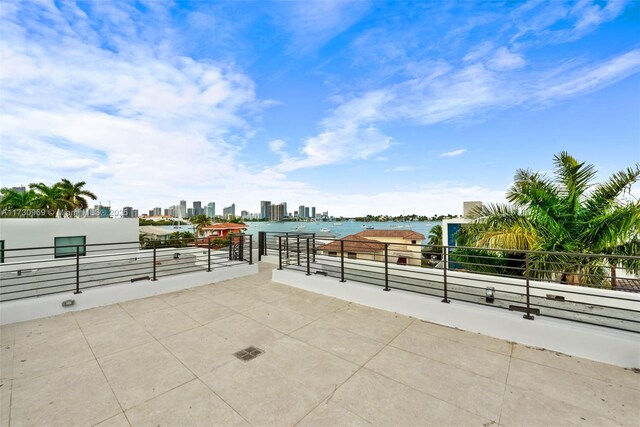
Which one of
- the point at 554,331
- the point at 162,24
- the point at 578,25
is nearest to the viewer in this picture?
the point at 554,331

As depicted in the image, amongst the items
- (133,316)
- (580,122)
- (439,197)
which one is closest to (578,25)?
(580,122)

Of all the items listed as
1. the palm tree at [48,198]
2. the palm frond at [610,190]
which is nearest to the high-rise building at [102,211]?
the palm tree at [48,198]

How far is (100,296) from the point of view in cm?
493

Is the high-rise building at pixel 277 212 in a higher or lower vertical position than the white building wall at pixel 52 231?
higher

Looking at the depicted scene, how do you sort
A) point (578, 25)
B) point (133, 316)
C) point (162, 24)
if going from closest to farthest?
point (133, 316) → point (578, 25) → point (162, 24)

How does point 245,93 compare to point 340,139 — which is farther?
point 340,139

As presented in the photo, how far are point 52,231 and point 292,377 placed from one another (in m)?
17.9

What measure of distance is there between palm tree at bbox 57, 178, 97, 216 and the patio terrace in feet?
93.7

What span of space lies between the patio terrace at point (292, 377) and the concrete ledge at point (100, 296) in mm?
252

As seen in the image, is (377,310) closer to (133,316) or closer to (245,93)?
(133,316)

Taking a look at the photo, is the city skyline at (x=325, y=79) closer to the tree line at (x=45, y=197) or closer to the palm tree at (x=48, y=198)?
the palm tree at (x=48, y=198)

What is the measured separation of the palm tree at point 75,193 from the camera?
2398 centimetres

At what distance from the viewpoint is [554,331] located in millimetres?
3195

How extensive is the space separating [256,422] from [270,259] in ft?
27.4
